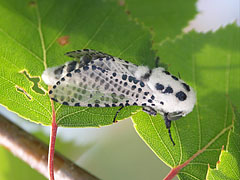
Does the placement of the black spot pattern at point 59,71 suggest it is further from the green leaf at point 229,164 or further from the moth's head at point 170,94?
the green leaf at point 229,164

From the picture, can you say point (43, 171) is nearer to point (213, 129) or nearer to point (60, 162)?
point (60, 162)

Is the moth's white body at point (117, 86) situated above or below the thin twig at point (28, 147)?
above

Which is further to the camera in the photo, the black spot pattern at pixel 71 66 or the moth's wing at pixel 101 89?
the moth's wing at pixel 101 89

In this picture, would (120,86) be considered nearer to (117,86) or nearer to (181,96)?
(117,86)

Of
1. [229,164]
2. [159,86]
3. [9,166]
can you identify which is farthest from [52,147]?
[9,166]

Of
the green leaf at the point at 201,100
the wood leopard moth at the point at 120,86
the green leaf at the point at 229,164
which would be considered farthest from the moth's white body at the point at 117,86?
the green leaf at the point at 229,164

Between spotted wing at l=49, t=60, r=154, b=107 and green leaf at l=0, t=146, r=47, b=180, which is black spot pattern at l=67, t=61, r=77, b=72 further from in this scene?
green leaf at l=0, t=146, r=47, b=180

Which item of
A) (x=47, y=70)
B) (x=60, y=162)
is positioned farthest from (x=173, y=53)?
(x=60, y=162)
